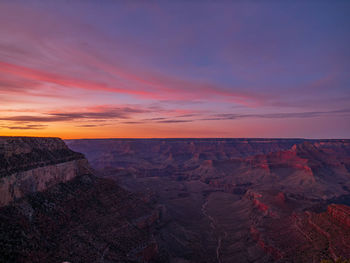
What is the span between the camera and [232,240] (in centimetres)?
7475

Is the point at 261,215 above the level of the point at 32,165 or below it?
below

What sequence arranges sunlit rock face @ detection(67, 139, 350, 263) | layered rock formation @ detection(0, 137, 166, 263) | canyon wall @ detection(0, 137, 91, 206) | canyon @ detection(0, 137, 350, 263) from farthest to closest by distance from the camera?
sunlit rock face @ detection(67, 139, 350, 263), canyon wall @ detection(0, 137, 91, 206), canyon @ detection(0, 137, 350, 263), layered rock formation @ detection(0, 137, 166, 263)

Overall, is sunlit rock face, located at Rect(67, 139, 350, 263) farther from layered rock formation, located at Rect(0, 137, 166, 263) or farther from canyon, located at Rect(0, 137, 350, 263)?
layered rock formation, located at Rect(0, 137, 166, 263)

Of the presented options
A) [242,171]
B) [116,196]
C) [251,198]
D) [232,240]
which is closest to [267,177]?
[242,171]

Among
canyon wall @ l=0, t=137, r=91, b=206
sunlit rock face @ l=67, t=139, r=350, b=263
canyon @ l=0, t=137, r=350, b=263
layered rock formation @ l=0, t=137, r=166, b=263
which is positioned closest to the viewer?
layered rock formation @ l=0, t=137, r=166, b=263

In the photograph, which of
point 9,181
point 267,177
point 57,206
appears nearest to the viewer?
point 9,181

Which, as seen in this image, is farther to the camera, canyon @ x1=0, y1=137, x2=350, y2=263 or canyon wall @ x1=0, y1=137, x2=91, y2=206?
canyon wall @ x1=0, y1=137, x2=91, y2=206

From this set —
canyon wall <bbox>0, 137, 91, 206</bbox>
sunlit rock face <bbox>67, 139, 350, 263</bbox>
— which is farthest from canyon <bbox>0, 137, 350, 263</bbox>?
sunlit rock face <bbox>67, 139, 350, 263</bbox>

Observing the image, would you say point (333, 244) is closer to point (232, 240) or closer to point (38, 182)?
point (232, 240)

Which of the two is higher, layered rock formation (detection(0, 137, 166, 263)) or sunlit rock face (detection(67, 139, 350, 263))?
layered rock formation (detection(0, 137, 166, 263))

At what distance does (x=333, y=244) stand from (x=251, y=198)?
65082 millimetres

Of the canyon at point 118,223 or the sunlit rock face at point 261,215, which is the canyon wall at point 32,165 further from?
the sunlit rock face at point 261,215

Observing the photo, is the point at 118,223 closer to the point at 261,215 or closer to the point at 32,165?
the point at 32,165

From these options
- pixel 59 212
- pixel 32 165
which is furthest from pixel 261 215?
pixel 32 165
